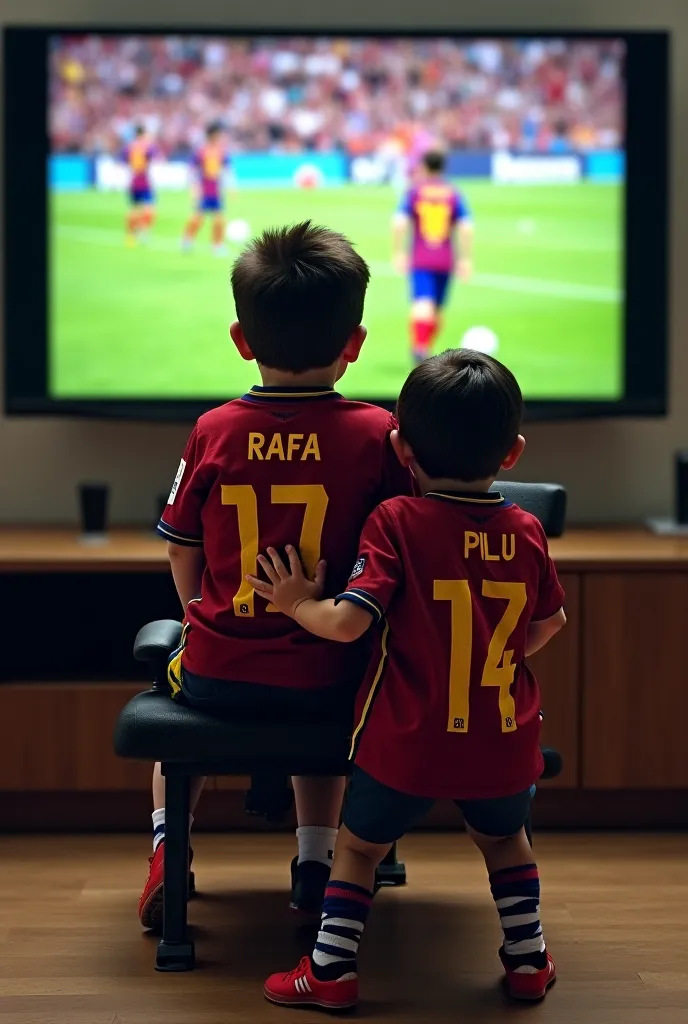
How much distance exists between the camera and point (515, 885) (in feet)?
6.61

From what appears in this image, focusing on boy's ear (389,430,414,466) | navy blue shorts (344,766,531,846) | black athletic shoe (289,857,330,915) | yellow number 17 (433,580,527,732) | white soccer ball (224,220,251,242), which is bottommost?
black athletic shoe (289,857,330,915)

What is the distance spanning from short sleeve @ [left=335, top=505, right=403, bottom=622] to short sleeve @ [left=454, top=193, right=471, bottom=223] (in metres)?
1.65

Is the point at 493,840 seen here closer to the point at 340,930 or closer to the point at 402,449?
the point at 340,930

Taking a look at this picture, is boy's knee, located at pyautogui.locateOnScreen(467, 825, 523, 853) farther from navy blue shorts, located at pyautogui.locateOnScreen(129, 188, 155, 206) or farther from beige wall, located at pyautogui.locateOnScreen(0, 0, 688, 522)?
navy blue shorts, located at pyautogui.locateOnScreen(129, 188, 155, 206)

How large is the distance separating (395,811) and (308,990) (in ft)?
1.01

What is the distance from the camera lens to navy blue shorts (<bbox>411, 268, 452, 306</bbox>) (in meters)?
3.42

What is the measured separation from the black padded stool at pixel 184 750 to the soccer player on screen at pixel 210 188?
1.44m

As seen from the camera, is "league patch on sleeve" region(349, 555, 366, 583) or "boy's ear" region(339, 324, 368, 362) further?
"boy's ear" region(339, 324, 368, 362)

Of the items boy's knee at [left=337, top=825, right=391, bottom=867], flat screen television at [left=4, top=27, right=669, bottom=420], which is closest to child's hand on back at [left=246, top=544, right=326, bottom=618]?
boy's knee at [left=337, top=825, right=391, bottom=867]

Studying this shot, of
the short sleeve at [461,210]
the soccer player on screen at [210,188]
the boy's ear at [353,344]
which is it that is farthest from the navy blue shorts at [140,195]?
the boy's ear at [353,344]

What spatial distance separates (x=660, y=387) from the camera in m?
3.43

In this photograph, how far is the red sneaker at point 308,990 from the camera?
1.99 m

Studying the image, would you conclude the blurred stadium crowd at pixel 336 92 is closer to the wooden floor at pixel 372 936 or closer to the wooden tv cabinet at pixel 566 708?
the wooden tv cabinet at pixel 566 708

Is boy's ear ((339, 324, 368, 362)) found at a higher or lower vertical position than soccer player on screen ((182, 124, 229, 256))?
lower
